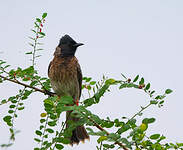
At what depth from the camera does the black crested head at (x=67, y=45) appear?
418 cm

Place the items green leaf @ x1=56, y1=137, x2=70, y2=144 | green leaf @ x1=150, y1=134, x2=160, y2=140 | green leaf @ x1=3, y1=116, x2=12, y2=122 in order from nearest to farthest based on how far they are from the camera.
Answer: green leaf @ x1=150, y1=134, x2=160, y2=140
green leaf @ x1=56, y1=137, x2=70, y2=144
green leaf @ x1=3, y1=116, x2=12, y2=122

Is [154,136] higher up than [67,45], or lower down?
lower down

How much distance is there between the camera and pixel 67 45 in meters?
4.25

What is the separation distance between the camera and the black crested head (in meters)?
4.18

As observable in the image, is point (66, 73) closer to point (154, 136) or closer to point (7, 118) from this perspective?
point (7, 118)

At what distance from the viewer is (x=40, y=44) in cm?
257

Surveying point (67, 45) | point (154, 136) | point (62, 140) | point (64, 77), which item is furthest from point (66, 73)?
point (154, 136)

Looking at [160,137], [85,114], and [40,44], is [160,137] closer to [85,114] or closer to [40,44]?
[85,114]

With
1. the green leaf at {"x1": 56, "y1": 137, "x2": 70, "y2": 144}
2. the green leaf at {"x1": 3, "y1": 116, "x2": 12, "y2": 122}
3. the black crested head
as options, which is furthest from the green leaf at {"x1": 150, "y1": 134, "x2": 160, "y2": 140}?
the black crested head

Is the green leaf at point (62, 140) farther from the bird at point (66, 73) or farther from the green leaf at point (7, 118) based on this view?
the bird at point (66, 73)

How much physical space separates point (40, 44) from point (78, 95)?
5.13ft

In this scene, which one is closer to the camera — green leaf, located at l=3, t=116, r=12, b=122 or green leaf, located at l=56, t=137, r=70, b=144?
green leaf, located at l=56, t=137, r=70, b=144

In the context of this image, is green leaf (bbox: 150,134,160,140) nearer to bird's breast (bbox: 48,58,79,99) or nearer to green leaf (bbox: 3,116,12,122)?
green leaf (bbox: 3,116,12,122)

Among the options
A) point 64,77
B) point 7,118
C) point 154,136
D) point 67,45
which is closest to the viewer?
point 154,136
